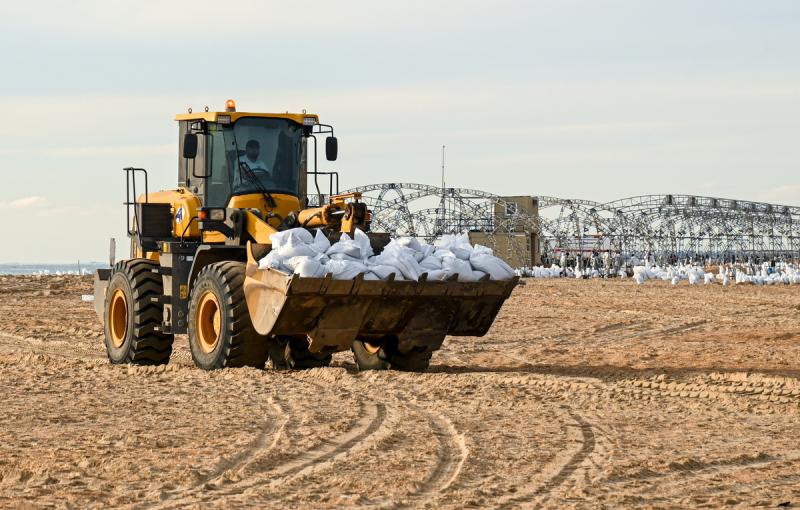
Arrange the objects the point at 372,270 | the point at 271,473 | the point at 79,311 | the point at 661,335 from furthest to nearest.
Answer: the point at 79,311 → the point at 661,335 → the point at 372,270 → the point at 271,473

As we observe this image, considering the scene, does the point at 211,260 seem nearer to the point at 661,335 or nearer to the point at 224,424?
the point at 224,424

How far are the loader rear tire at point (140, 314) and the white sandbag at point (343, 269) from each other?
3.43 meters

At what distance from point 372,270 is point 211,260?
2.43 metres

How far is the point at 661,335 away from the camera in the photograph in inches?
862

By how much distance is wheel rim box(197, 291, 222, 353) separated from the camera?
551 inches

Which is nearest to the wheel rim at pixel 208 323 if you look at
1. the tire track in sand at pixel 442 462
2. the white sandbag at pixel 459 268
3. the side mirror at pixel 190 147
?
the side mirror at pixel 190 147

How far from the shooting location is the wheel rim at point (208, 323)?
14.0 meters

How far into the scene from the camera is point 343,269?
12.9m

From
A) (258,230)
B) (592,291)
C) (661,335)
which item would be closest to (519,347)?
(661,335)

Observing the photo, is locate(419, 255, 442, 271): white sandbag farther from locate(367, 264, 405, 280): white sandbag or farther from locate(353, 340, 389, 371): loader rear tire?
locate(353, 340, 389, 371): loader rear tire

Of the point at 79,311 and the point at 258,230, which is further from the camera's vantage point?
the point at 79,311

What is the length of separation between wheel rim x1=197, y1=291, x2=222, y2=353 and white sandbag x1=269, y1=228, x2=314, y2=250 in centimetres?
135

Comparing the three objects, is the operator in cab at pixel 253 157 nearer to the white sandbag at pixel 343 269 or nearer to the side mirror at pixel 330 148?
the side mirror at pixel 330 148

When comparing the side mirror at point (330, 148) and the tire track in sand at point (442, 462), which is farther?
the side mirror at point (330, 148)
